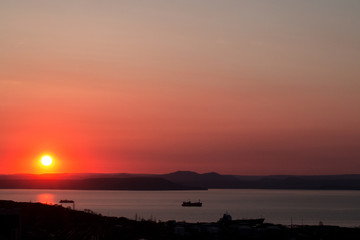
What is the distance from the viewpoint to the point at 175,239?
43719 millimetres

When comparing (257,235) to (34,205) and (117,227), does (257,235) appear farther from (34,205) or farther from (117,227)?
(34,205)

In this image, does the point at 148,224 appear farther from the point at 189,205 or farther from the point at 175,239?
the point at 189,205

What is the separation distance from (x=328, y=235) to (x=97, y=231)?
20134 millimetres

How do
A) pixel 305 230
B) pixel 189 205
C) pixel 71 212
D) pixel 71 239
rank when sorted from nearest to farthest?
1. pixel 71 239
2. pixel 305 230
3. pixel 71 212
4. pixel 189 205

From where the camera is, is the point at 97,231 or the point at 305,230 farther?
the point at 305,230

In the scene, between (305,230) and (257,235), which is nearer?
(257,235)

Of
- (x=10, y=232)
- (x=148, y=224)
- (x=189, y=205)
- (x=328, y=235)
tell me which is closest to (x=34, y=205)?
(x=148, y=224)

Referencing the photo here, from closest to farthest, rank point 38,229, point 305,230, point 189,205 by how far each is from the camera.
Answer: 1. point 38,229
2. point 305,230
3. point 189,205

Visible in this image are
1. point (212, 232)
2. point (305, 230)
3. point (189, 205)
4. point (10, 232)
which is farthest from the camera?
point (189, 205)

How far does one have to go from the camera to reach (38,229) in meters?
45.2

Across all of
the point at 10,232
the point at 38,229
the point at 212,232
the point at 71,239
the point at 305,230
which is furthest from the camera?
the point at 305,230

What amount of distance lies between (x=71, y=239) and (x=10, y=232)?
5.93m

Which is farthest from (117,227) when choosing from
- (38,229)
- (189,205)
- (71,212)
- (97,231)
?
(189,205)

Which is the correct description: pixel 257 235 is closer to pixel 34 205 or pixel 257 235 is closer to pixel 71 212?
pixel 71 212
